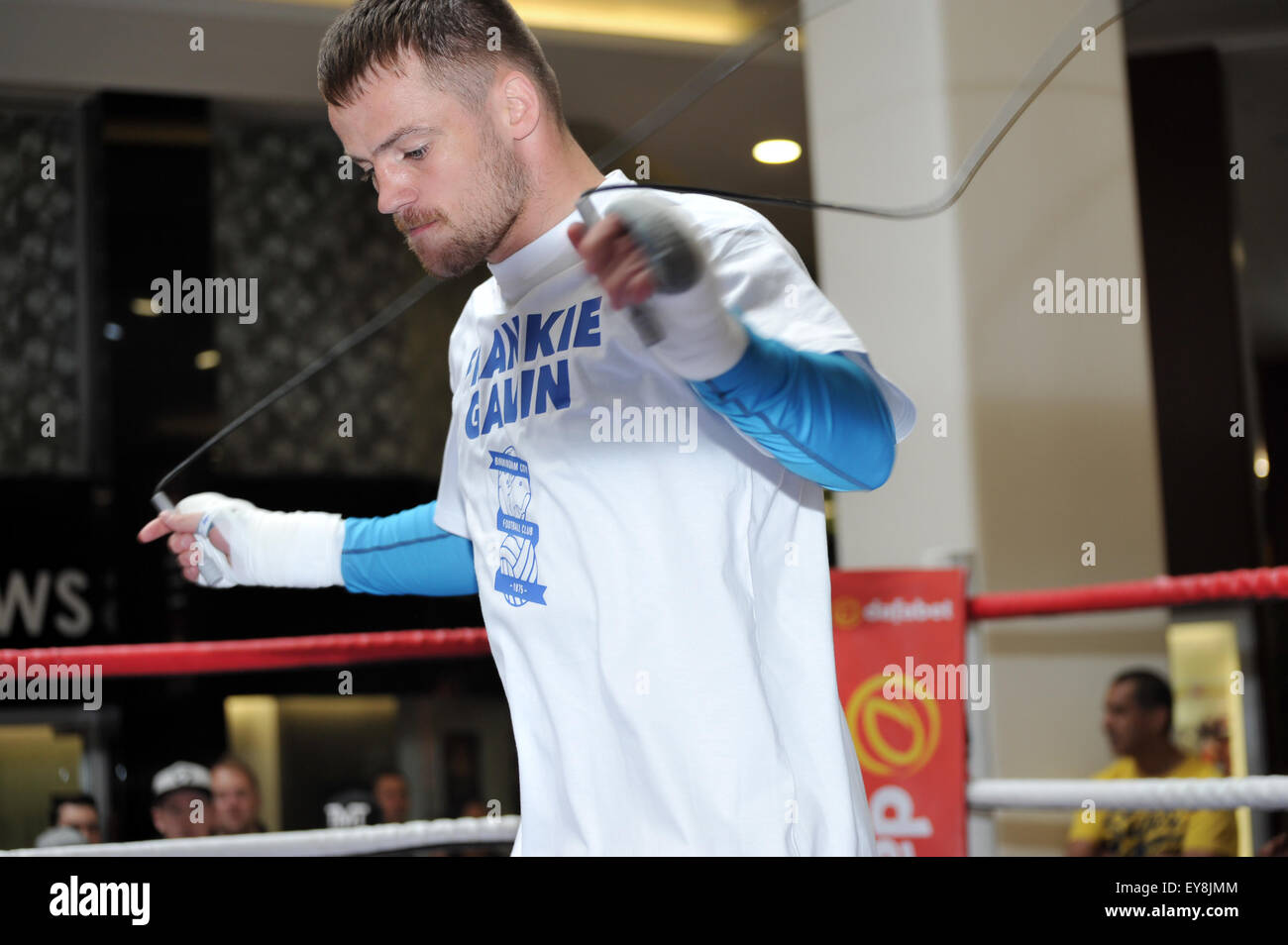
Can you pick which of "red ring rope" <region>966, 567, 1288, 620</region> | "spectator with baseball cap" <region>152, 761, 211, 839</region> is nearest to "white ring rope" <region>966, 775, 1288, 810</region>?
"red ring rope" <region>966, 567, 1288, 620</region>

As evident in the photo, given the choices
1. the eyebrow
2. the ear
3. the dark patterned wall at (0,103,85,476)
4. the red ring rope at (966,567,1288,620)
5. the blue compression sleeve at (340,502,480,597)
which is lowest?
the red ring rope at (966,567,1288,620)

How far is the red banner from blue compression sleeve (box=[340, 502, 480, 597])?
48.0 inches

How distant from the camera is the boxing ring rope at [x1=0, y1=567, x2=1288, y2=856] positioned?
1.47 meters

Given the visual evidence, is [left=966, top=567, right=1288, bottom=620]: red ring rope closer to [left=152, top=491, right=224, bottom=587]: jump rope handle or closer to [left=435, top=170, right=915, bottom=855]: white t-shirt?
[left=435, top=170, right=915, bottom=855]: white t-shirt

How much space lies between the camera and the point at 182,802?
123 inches

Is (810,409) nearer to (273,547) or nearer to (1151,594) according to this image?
(273,547)

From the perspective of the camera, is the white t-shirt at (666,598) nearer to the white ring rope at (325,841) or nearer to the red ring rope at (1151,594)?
the white ring rope at (325,841)

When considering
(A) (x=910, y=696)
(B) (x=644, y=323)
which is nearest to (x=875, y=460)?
(B) (x=644, y=323)

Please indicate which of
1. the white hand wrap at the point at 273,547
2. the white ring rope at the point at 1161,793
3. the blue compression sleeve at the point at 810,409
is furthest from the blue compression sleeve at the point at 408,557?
the white ring rope at the point at 1161,793

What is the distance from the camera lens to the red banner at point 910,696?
2.24 meters

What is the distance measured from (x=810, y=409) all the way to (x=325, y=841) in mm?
1048

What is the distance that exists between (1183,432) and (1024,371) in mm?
1775
